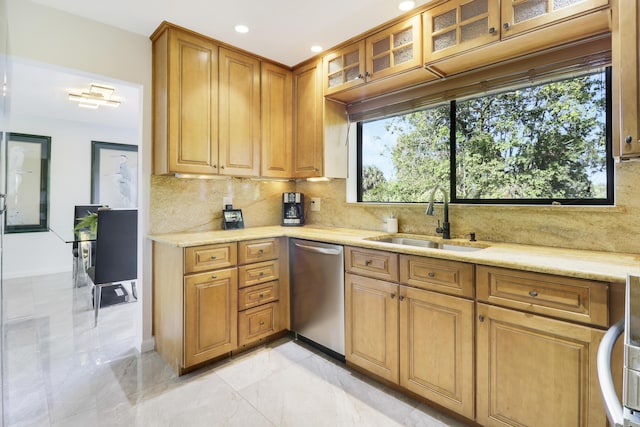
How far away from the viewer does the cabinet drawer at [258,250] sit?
7.84 feet

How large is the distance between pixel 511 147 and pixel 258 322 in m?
2.26

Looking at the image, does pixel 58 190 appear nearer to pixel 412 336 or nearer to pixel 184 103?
pixel 184 103

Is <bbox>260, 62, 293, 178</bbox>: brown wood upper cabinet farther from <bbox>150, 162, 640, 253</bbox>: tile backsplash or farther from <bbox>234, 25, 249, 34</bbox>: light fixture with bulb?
<bbox>234, 25, 249, 34</bbox>: light fixture with bulb

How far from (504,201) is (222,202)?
2310 mm

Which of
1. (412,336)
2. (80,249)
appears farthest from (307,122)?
(80,249)

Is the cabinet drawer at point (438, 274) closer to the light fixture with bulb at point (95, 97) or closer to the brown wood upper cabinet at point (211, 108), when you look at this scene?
the brown wood upper cabinet at point (211, 108)

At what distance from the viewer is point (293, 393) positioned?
6.45 feet

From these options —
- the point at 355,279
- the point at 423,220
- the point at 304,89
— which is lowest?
the point at 355,279

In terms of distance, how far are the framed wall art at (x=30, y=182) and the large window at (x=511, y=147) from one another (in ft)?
17.0

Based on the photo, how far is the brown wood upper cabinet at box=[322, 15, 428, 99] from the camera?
6.91ft

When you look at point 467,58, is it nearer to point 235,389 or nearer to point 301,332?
point 301,332

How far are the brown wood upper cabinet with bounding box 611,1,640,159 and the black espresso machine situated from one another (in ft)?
7.76

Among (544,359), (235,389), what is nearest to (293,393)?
(235,389)

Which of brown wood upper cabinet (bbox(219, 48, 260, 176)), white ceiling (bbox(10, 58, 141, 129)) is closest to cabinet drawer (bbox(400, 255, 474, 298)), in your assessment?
brown wood upper cabinet (bbox(219, 48, 260, 176))
